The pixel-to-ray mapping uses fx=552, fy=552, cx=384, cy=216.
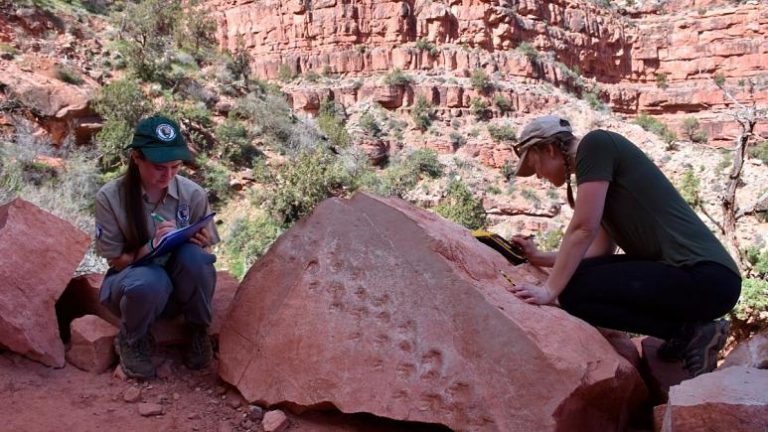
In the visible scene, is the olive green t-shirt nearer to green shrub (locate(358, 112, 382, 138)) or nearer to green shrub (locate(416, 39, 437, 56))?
green shrub (locate(358, 112, 382, 138))

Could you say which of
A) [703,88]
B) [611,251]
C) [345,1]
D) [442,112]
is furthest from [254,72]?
[611,251]

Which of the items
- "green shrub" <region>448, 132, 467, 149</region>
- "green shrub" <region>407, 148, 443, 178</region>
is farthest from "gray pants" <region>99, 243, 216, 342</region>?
"green shrub" <region>448, 132, 467, 149</region>

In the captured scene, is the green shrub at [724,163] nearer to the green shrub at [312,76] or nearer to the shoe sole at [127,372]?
the green shrub at [312,76]

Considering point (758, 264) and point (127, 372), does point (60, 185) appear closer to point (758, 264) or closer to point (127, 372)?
point (127, 372)

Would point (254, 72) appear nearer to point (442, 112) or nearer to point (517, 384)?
point (442, 112)

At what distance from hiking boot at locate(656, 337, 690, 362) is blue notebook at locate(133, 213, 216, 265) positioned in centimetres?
220

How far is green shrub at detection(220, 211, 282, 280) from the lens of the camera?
1241cm

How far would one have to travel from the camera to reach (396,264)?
2.45 m

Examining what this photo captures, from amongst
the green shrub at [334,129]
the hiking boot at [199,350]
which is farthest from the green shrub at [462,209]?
the hiking boot at [199,350]

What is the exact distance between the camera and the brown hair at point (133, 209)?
2.51 m

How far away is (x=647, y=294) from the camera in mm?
2361

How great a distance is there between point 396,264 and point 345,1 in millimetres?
33864

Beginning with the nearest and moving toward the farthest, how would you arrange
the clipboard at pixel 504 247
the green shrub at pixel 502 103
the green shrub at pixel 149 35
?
the clipboard at pixel 504 247 → the green shrub at pixel 149 35 → the green shrub at pixel 502 103

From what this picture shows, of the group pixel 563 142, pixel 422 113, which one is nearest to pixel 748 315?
pixel 563 142
